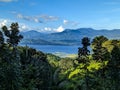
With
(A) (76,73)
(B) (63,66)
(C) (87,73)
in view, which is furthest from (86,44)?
(B) (63,66)

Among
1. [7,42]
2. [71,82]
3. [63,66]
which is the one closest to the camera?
[7,42]

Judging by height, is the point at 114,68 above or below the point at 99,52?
below

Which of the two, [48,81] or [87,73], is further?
[48,81]

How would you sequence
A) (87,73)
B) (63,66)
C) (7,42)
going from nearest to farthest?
(87,73), (7,42), (63,66)

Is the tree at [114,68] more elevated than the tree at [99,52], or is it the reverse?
the tree at [99,52]

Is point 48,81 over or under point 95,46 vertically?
under

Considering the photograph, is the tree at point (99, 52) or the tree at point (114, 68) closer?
the tree at point (114, 68)

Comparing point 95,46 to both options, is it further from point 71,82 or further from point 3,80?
point 3,80

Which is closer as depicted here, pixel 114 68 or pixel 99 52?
pixel 114 68

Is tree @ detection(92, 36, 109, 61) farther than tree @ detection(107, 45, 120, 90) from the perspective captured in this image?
Yes

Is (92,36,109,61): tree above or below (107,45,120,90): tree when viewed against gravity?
above

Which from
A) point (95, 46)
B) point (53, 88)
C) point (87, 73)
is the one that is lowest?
point (53, 88)

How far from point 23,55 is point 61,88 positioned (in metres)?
17.5

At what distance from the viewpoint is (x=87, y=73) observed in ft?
221
